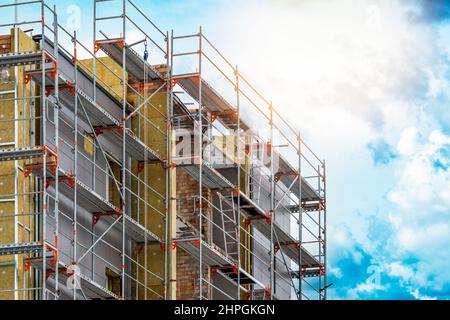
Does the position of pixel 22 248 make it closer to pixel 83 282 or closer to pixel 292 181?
pixel 83 282

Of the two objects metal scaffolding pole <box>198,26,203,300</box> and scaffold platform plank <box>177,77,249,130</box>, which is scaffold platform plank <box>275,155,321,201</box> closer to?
scaffold platform plank <box>177,77,249,130</box>

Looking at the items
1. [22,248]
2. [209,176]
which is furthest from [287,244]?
[22,248]

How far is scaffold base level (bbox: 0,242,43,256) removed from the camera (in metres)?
31.1

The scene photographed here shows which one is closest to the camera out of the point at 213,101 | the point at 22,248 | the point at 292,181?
the point at 22,248

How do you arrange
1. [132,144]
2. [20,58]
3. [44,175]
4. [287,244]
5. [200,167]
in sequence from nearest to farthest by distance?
[44,175] → [20,58] → [132,144] → [200,167] → [287,244]

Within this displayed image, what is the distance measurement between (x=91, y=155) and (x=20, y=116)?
3.63 metres

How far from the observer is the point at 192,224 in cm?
4028

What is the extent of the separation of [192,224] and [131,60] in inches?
185

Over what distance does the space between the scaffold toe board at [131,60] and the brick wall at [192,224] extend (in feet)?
9.68

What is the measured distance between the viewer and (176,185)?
134ft
